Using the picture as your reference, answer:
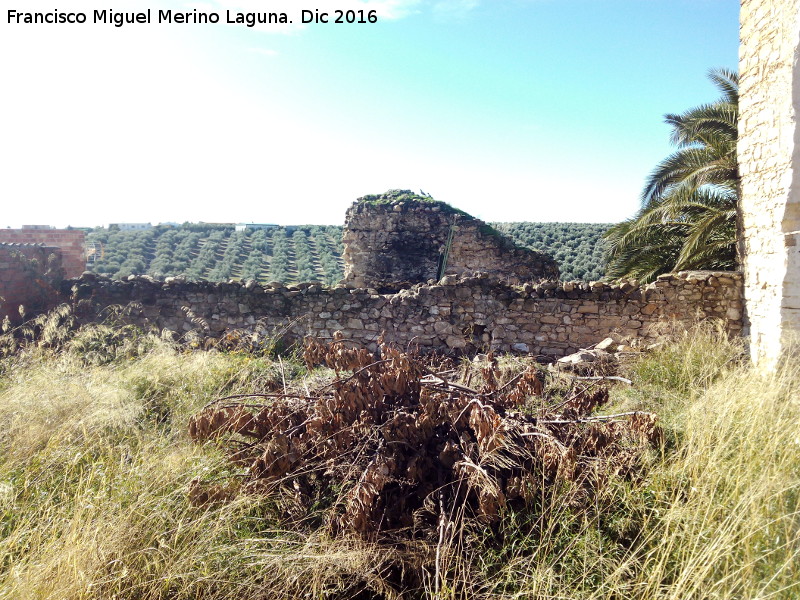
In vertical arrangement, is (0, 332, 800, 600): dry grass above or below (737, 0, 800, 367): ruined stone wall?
below

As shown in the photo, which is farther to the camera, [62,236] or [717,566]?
[62,236]

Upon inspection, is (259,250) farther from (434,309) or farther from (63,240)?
(434,309)

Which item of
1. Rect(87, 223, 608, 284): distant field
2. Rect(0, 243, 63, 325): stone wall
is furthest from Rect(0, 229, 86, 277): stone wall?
Rect(87, 223, 608, 284): distant field

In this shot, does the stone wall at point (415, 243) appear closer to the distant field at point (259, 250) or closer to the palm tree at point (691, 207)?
the palm tree at point (691, 207)

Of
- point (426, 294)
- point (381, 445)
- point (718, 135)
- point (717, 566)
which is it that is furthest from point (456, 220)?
point (717, 566)

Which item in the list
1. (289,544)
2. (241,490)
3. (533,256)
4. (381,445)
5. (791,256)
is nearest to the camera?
(289,544)

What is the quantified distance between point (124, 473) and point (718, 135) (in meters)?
9.83

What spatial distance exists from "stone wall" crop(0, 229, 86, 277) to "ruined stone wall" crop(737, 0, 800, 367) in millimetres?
11452

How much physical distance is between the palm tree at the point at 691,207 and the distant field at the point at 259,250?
8.26 meters

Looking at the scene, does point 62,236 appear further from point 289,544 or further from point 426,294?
point 289,544

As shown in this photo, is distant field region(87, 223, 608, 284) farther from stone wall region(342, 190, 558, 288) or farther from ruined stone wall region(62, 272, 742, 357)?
ruined stone wall region(62, 272, 742, 357)

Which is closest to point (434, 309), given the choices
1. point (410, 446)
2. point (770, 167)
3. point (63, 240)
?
point (770, 167)

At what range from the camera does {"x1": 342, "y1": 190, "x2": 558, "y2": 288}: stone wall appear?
13.2 m

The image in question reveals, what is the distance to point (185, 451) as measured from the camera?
143 inches
